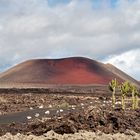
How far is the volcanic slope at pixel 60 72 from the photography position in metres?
133

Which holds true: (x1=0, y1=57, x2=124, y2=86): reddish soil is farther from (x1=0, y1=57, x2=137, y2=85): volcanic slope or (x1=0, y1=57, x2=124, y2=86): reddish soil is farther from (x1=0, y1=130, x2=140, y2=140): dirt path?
(x1=0, y1=130, x2=140, y2=140): dirt path

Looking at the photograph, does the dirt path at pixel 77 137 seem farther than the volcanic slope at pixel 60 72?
No

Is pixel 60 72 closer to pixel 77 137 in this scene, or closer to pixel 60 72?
pixel 60 72

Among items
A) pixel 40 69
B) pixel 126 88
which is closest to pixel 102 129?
pixel 126 88

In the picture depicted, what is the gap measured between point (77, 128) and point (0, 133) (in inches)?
119

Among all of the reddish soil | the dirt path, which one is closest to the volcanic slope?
the reddish soil

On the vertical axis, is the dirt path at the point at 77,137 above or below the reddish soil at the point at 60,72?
below

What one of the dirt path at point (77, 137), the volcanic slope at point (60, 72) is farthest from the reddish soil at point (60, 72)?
the dirt path at point (77, 137)

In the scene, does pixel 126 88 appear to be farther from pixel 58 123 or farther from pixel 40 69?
pixel 40 69

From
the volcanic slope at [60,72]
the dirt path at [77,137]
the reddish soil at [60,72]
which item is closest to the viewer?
the dirt path at [77,137]

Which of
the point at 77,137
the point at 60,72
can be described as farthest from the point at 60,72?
the point at 77,137

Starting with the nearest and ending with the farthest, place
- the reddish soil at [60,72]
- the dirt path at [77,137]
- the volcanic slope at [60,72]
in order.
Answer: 1. the dirt path at [77,137]
2. the volcanic slope at [60,72]
3. the reddish soil at [60,72]

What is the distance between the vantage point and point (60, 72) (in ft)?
471

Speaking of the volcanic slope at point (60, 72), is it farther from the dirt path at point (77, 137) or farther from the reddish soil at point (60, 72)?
the dirt path at point (77, 137)
